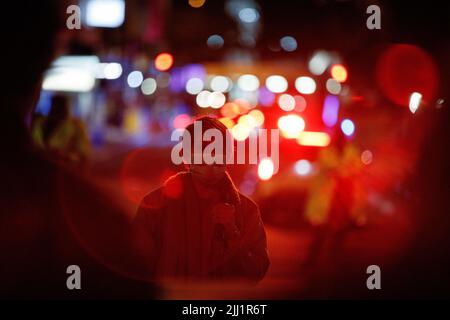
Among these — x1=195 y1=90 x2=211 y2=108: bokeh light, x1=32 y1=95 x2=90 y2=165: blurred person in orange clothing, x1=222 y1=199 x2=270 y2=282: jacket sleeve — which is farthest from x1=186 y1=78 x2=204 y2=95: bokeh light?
x1=222 y1=199 x2=270 y2=282: jacket sleeve

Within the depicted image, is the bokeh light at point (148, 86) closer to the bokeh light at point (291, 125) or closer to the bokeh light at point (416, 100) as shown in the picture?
the bokeh light at point (291, 125)

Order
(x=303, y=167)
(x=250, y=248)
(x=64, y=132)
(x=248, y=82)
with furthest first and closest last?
(x=248, y=82) → (x=303, y=167) → (x=64, y=132) → (x=250, y=248)

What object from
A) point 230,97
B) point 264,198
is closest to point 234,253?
point 264,198

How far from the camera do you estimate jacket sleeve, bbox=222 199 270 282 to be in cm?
434

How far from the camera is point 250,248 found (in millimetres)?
4355

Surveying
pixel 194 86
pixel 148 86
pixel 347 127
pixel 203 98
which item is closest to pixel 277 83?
pixel 347 127

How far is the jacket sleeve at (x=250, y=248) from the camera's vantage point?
14.3 feet

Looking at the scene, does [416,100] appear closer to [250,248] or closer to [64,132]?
[250,248]

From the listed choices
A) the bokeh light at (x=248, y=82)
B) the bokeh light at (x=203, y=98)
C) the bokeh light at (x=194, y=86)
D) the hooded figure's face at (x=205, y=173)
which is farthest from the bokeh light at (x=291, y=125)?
the bokeh light at (x=194, y=86)

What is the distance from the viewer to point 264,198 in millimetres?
10445

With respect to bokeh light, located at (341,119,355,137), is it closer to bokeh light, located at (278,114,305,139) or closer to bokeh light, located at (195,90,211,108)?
bokeh light, located at (278,114,305,139)

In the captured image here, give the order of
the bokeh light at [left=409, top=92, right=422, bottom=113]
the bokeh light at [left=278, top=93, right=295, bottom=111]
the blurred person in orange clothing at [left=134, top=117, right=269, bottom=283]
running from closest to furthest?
the blurred person in orange clothing at [left=134, top=117, right=269, bottom=283] → the bokeh light at [left=409, top=92, right=422, bottom=113] → the bokeh light at [left=278, top=93, right=295, bottom=111]

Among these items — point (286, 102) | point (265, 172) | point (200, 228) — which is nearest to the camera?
point (200, 228)

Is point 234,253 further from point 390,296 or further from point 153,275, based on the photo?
point 390,296
